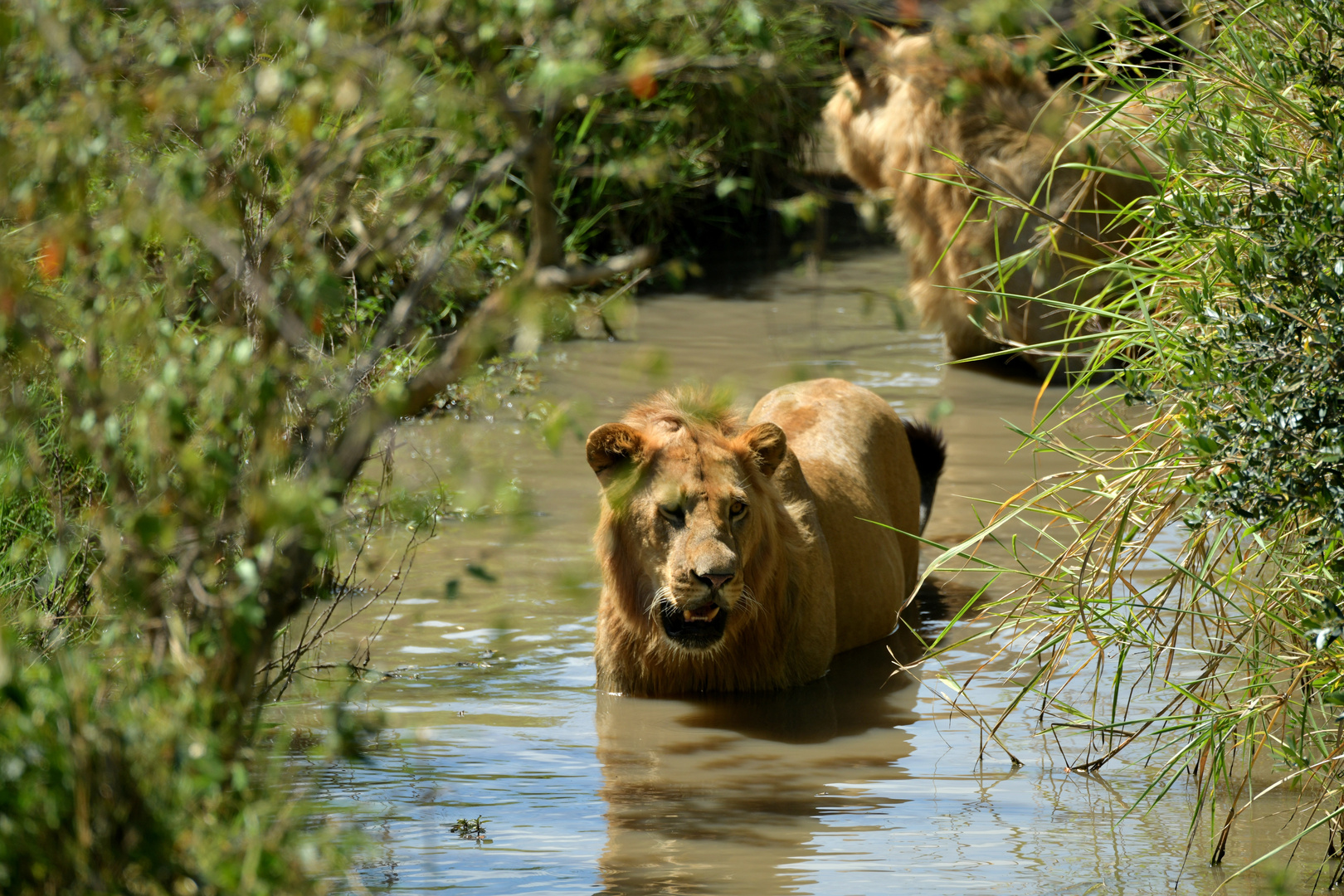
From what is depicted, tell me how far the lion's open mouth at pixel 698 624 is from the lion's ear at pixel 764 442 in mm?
590

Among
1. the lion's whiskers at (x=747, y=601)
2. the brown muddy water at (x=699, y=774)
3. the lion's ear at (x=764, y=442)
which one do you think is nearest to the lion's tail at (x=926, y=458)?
the brown muddy water at (x=699, y=774)

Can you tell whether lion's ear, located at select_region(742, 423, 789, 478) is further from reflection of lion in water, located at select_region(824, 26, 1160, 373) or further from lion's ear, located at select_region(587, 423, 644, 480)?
reflection of lion in water, located at select_region(824, 26, 1160, 373)

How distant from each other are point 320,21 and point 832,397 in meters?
4.42

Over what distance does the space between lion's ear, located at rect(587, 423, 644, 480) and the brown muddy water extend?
0.23 metres

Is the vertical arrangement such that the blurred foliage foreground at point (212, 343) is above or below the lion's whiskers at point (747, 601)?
above

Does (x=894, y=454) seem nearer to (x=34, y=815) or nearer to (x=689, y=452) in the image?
(x=689, y=452)

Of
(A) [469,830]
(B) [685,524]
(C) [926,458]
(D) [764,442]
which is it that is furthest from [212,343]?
(C) [926,458]

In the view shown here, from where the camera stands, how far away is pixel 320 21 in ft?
7.43

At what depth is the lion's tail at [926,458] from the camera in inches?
273

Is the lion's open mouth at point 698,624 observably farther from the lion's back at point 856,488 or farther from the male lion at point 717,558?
the lion's back at point 856,488

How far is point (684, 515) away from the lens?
16.5ft

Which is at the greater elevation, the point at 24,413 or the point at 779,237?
the point at 24,413

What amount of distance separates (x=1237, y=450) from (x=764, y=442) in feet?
6.80

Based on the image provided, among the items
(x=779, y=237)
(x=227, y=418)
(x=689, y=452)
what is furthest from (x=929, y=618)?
(x=779, y=237)
